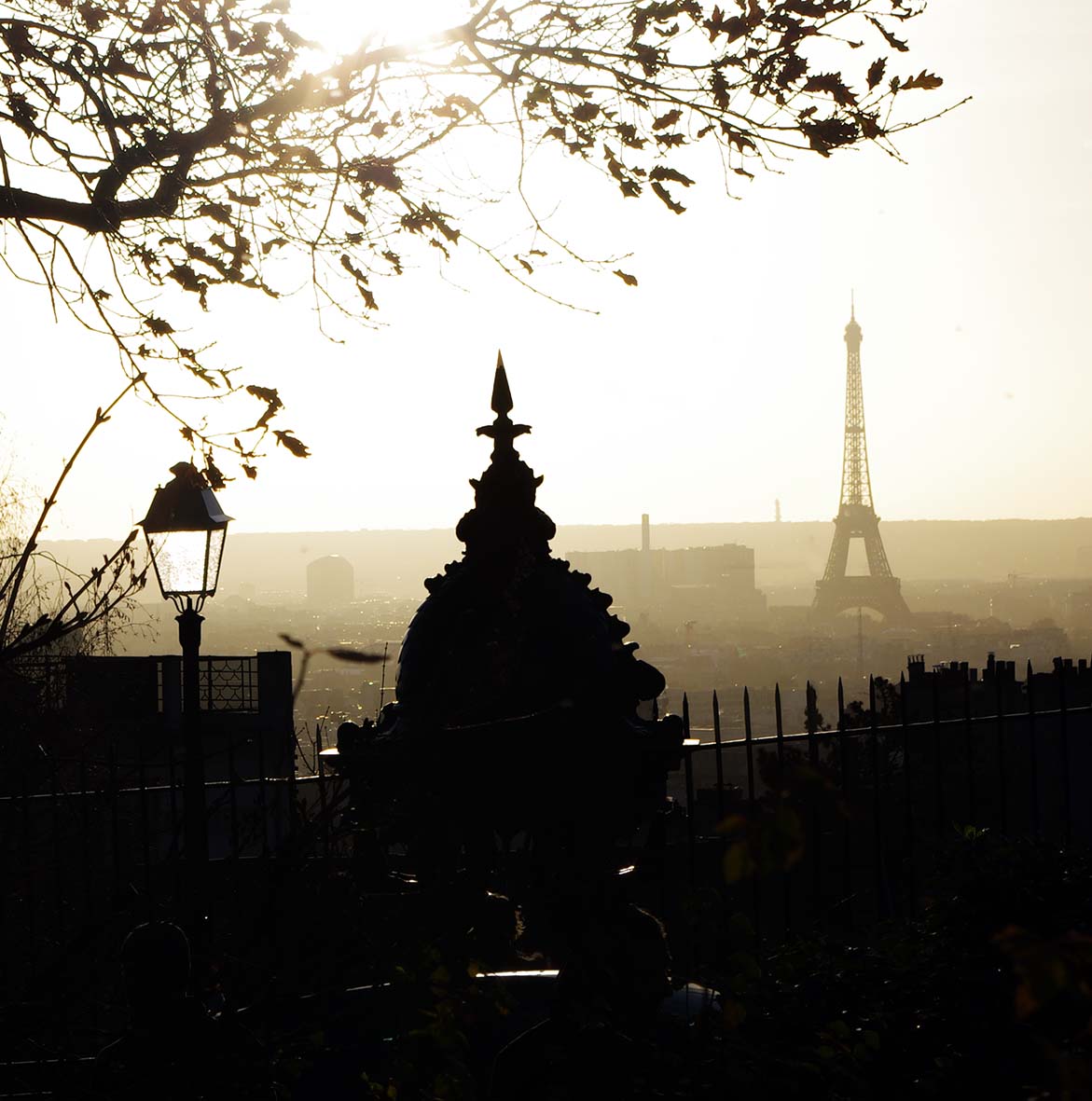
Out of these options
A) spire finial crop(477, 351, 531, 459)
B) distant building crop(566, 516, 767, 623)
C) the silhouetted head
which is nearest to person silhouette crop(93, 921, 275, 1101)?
the silhouetted head

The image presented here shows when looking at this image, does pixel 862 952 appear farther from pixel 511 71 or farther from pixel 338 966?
pixel 511 71

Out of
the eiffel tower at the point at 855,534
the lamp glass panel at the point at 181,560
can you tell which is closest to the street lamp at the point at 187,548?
the lamp glass panel at the point at 181,560

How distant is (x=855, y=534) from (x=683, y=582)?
69108mm

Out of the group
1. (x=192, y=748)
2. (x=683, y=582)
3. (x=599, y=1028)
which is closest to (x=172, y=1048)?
(x=599, y=1028)

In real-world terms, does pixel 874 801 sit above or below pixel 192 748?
below

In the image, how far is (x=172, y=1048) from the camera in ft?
12.5

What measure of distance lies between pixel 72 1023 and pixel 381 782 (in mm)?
1247

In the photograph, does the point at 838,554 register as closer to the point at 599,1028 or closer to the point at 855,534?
the point at 855,534

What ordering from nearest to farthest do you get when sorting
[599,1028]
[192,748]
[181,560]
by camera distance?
[599,1028] → [192,748] → [181,560]

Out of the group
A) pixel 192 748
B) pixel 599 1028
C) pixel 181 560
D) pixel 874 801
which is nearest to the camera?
pixel 599 1028

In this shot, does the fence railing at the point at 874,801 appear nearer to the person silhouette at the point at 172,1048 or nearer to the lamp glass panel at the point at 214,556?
the person silhouette at the point at 172,1048

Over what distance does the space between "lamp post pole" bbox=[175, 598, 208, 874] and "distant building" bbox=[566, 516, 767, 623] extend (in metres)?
119

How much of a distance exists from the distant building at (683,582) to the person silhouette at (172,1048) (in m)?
123

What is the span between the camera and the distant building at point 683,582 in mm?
134750
